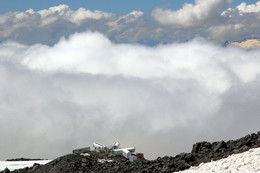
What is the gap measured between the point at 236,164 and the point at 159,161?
44.0ft

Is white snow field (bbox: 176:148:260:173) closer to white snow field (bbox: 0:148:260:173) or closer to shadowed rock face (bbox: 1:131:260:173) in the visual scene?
white snow field (bbox: 0:148:260:173)

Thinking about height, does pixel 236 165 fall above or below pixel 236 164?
below

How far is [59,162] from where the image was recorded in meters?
46.6

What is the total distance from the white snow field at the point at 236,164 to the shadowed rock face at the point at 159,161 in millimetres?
2187

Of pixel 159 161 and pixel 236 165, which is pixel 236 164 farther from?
pixel 159 161

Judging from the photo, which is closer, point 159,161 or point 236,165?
point 236,165

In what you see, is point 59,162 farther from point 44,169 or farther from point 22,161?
point 22,161

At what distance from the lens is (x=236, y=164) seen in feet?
99.7

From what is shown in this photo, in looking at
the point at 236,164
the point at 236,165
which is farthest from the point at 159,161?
the point at 236,165

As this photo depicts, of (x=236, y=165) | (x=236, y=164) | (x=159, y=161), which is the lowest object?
(x=236, y=165)

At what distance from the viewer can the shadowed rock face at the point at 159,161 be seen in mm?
36906

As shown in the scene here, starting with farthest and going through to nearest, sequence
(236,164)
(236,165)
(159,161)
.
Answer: (159,161) → (236,164) → (236,165)

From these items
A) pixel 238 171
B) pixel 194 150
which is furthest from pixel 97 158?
pixel 238 171

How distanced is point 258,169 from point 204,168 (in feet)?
20.3
